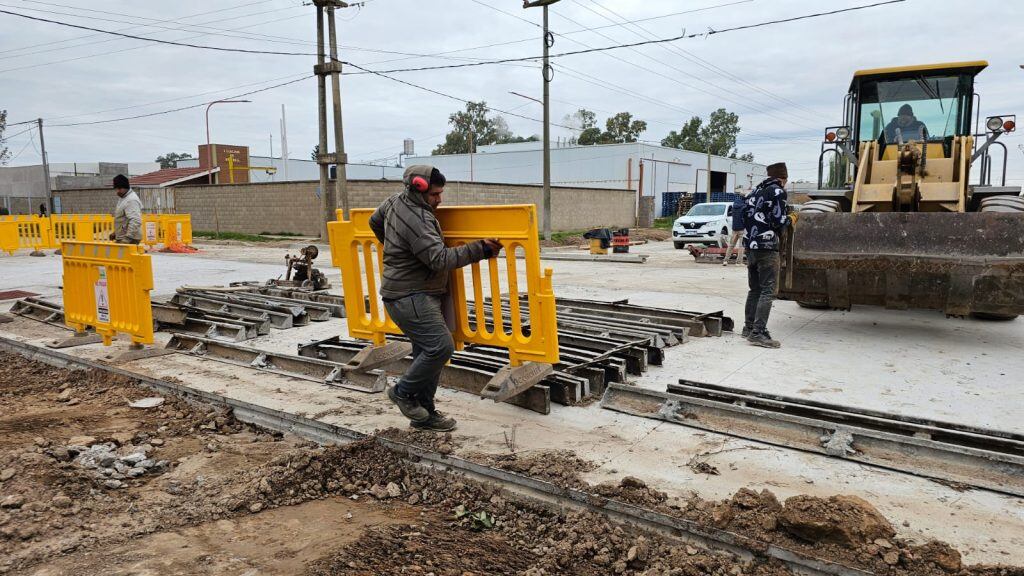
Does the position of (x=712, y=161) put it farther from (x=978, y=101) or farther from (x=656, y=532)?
(x=656, y=532)

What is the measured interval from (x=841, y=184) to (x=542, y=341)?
23.2 ft

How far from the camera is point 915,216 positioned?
6.68 metres

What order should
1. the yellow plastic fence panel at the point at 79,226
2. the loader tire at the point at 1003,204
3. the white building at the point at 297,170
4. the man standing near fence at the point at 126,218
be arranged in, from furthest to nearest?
1. the white building at the point at 297,170
2. the yellow plastic fence panel at the point at 79,226
3. the man standing near fence at the point at 126,218
4. the loader tire at the point at 1003,204

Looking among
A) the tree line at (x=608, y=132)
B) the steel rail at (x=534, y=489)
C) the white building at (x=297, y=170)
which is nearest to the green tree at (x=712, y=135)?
the tree line at (x=608, y=132)

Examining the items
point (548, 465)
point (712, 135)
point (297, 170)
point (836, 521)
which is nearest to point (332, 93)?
point (548, 465)

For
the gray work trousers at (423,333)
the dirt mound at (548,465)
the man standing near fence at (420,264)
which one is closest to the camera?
the dirt mound at (548,465)

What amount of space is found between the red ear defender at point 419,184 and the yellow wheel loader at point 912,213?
469cm

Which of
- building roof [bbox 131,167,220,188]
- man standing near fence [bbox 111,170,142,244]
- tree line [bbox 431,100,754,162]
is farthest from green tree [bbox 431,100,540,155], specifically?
man standing near fence [bbox 111,170,142,244]

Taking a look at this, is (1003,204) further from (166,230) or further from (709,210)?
(166,230)

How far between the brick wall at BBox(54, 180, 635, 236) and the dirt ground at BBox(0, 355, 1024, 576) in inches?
810

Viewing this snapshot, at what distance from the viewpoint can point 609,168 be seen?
140 ft

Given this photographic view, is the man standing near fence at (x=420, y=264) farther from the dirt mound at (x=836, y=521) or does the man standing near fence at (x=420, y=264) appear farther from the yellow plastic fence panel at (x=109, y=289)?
the yellow plastic fence panel at (x=109, y=289)

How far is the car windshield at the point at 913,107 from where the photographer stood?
8828 mm

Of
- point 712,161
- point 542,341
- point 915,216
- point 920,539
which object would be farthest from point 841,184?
point 712,161
